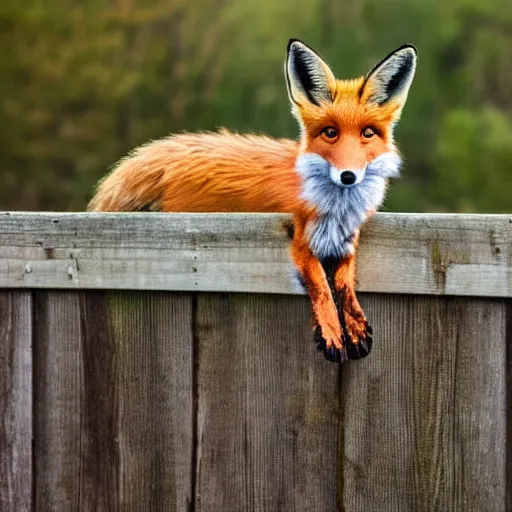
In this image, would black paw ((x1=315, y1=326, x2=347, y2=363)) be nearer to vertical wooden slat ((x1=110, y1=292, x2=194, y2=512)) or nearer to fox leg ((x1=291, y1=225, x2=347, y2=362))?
fox leg ((x1=291, y1=225, x2=347, y2=362))

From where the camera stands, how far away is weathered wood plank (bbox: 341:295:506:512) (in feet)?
5.90

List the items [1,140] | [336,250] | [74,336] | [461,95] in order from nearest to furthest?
[336,250] → [74,336] → [1,140] → [461,95]

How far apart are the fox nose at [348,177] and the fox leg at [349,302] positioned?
137mm

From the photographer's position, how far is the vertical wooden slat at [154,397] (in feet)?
6.12

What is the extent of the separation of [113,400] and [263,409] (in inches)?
13.1

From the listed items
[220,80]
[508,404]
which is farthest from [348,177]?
[220,80]

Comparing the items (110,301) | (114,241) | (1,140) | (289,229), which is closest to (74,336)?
(110,301)

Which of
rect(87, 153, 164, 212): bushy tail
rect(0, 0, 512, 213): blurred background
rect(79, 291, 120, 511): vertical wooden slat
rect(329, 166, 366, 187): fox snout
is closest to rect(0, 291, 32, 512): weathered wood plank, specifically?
rect(79, 291, 120, 511): vertical wooden slat

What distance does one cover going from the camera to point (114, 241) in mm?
1854

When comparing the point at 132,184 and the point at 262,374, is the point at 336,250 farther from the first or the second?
the point at 132,184

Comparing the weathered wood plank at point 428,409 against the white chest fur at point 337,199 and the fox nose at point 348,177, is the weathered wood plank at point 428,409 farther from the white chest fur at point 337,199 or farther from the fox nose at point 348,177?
the fox nose at point 348,177

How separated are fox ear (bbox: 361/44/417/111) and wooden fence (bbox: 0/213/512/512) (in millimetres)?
256

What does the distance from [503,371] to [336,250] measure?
432 millimetres

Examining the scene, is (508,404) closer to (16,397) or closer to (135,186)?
(135,186)
